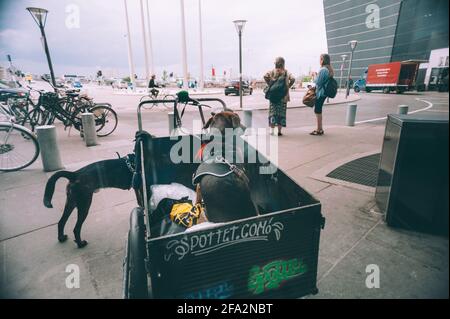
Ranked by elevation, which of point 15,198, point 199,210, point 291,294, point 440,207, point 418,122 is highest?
point 418,122

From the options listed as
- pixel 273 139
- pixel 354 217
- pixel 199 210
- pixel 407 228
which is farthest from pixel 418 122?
pixel 273 139

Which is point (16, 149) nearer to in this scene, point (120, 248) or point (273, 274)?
point (120, 248)

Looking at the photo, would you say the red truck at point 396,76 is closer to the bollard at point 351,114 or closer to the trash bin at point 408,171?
the bollard at point 351,114

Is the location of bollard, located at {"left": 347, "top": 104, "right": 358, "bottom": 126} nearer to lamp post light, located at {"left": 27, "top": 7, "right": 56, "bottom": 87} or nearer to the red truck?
lamp post light, located at {"left": 27, "top": 7, "right": 56, "bottom": 87}

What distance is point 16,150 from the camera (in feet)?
19.3

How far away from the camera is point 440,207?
1.14 meters

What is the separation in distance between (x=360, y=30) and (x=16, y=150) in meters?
62.8

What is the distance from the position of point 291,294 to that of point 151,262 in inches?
38.4

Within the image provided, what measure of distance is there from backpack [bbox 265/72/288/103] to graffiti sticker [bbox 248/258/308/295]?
5701 millimetres

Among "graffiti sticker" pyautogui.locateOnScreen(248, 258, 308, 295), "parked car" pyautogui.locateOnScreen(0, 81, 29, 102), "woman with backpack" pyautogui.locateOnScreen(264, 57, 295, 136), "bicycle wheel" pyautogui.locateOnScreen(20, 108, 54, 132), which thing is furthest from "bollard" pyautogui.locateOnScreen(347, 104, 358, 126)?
"parked car" pyautogui.locateOnScreen(0, 81, 29, 102)

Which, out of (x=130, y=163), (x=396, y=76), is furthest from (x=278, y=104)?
(x=396, y=76)

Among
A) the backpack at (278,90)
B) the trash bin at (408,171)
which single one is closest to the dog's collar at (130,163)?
the trash bin at (408,171)
